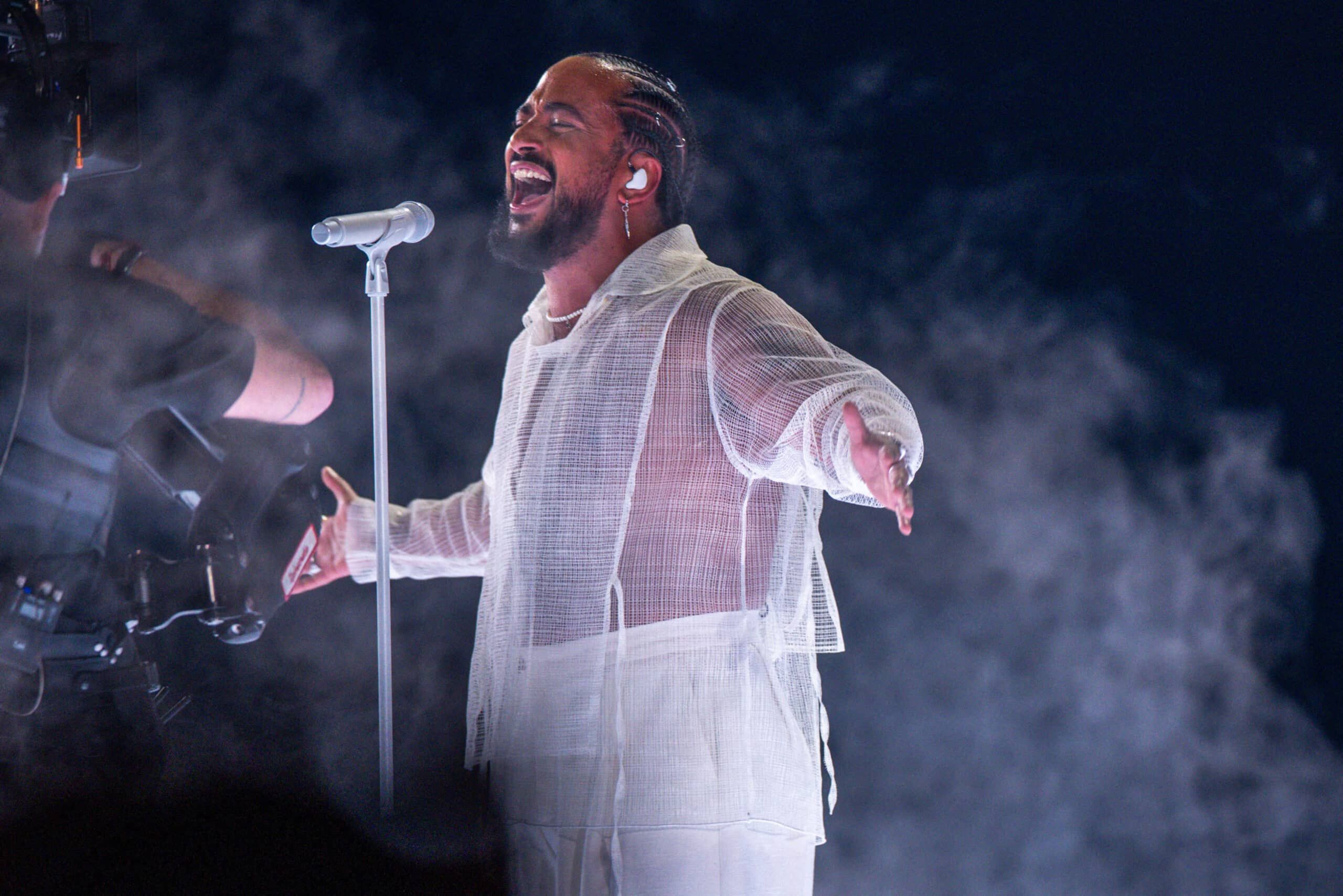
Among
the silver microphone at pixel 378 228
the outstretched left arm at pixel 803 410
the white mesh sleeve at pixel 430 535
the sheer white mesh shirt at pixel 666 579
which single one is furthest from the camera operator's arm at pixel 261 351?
the outstretched left arm at pixel 803 410

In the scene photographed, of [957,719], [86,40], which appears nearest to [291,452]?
[86,40]

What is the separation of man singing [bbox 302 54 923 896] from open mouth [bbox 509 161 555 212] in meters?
0.20

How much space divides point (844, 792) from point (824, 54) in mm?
1516

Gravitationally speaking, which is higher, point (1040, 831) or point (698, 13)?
point (698, 13)

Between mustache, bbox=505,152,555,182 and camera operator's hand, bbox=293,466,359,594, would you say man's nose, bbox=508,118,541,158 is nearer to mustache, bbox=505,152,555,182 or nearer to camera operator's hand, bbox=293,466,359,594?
mustache, bbox=505,152,555,182

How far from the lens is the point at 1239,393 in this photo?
2387 mm

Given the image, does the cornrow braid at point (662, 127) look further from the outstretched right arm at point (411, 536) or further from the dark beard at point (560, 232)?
the outstretched right arm at point (411, 536)

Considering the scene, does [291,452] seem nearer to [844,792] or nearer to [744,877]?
[744,877]

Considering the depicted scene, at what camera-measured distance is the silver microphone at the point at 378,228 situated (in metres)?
1.69

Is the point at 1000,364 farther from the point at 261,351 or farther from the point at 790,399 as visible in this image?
the point at 261,351

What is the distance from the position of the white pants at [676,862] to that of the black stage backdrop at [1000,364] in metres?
0.50

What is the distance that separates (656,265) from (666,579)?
0.50 metres

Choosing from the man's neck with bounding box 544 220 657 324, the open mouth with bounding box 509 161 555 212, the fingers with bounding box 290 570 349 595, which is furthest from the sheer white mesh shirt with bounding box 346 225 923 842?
the fingers with bounding box 290 570 349 595

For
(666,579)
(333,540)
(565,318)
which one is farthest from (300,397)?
(666,579)
